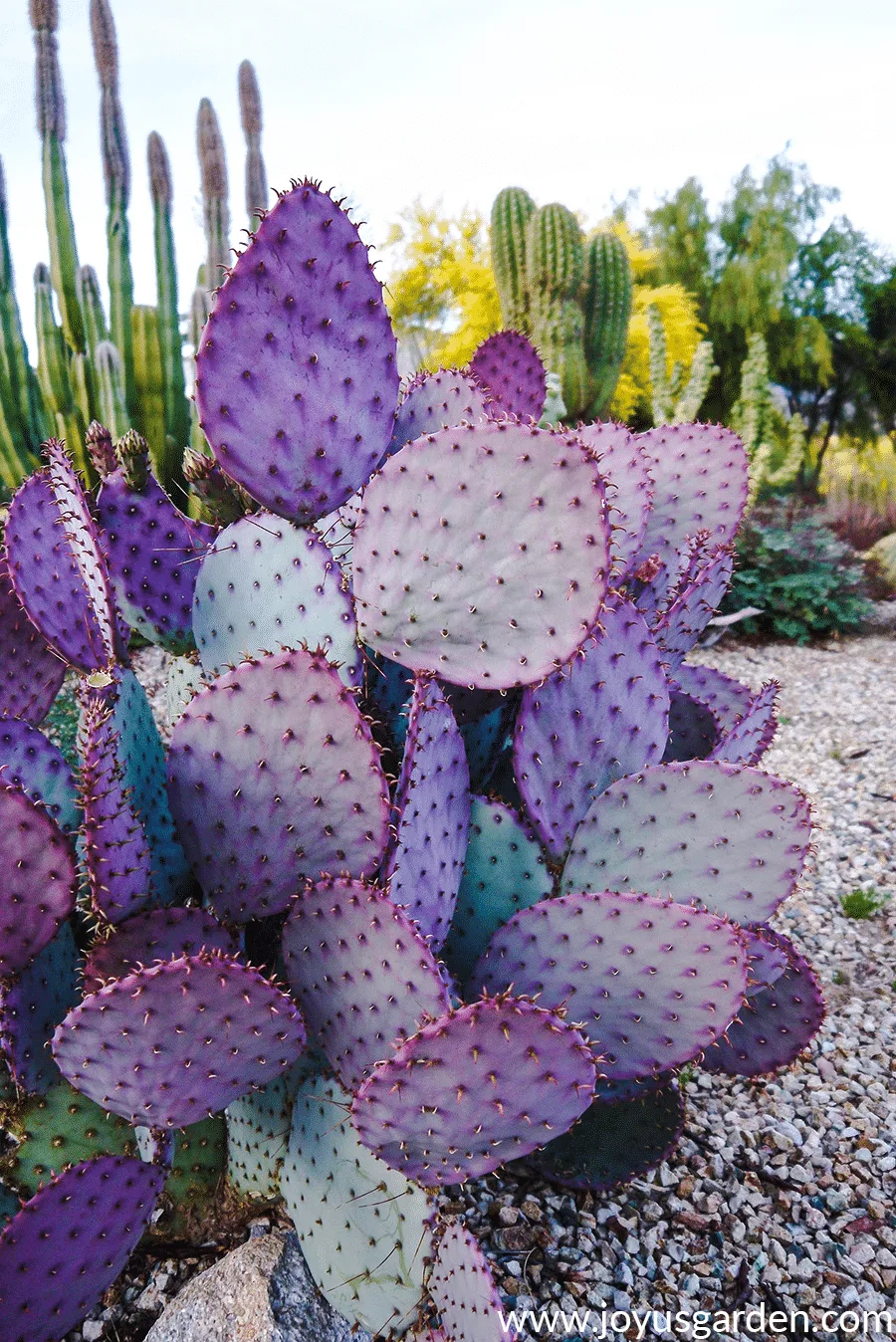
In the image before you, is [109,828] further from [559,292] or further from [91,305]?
[559,292]

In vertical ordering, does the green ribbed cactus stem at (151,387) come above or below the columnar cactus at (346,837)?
above

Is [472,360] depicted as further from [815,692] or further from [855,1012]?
[815,692]

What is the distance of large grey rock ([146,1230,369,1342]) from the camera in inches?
41.5

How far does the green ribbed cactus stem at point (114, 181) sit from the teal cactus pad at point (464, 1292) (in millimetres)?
6913

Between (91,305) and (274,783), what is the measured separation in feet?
23.0

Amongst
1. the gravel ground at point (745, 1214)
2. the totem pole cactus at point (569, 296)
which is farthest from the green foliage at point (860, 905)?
the totem pole cactus at point (569, 296)

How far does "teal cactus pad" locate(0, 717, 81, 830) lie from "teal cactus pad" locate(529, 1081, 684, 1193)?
89 cm

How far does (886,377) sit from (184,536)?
23.7 meters

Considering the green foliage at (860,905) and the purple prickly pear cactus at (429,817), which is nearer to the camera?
the purple prickly pear cactus at (429,817)

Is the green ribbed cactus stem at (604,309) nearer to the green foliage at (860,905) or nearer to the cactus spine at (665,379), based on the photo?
the cactus spine at (665,379)

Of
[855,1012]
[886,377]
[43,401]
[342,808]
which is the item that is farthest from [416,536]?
[886,377]

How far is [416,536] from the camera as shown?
1061 millimetres

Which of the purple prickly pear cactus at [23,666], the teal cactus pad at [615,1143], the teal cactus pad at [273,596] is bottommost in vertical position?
the teal cactus pad at [615,1143]

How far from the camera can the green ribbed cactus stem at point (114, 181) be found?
278 inches
